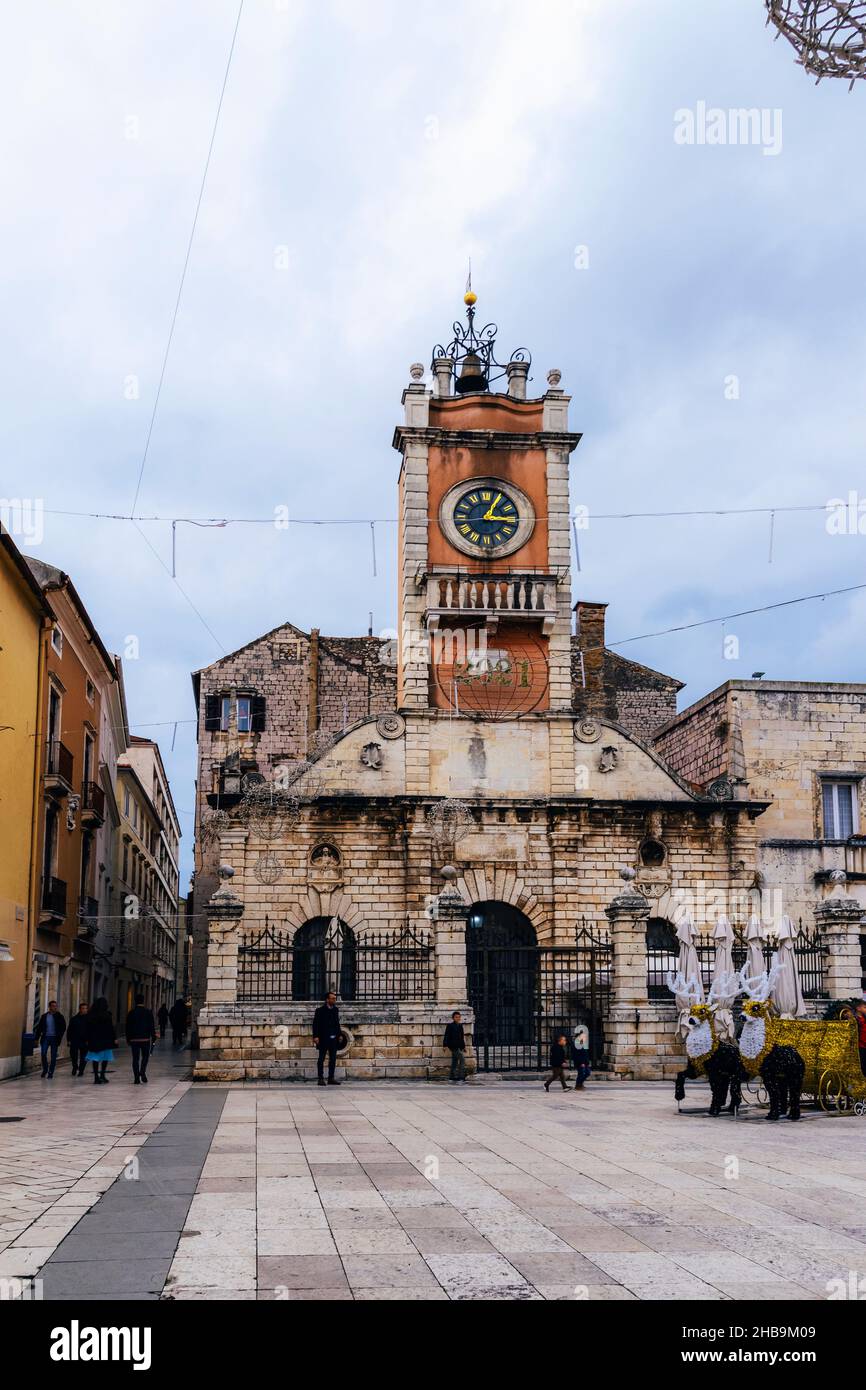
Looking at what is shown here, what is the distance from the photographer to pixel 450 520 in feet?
105

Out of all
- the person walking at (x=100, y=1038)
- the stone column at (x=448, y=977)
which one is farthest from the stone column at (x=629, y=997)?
the person walking at (x=100, y=1038)

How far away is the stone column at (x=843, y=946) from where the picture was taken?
22.8 m

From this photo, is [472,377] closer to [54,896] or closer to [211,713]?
[211,713]

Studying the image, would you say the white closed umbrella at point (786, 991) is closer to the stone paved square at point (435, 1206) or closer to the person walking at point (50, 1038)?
the stone paved square at point (435, 1206)

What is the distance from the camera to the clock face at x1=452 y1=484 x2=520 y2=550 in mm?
32094

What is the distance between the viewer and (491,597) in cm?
3112

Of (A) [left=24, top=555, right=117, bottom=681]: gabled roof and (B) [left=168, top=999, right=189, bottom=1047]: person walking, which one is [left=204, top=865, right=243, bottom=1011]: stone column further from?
(B) [left=168, top=999, right=189, bottom=1047]: person walking

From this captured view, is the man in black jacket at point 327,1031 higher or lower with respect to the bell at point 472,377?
lower

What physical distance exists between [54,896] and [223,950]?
679cm

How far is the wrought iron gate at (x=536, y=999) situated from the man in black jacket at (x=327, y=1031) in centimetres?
269

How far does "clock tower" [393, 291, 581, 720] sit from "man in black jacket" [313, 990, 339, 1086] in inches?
A: 430

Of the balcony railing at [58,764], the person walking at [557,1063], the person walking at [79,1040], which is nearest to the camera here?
the person walking at [557,1063]
